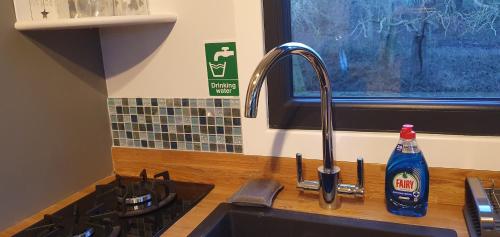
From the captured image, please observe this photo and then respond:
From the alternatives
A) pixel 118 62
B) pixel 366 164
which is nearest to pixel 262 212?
pixel 366 164

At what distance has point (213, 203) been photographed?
1168 millimetres

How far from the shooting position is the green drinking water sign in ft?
3.97

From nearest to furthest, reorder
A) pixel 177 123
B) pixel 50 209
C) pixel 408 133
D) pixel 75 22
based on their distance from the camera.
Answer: pixel 408 133, pixel 75 22, pixel 50 209, pixel 177 123

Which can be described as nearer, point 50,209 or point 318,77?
point 318,77

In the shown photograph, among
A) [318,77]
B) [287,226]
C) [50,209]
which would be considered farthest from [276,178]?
[50,209]

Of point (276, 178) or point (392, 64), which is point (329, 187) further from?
point (392, 64)

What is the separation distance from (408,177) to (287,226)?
1.04 ft

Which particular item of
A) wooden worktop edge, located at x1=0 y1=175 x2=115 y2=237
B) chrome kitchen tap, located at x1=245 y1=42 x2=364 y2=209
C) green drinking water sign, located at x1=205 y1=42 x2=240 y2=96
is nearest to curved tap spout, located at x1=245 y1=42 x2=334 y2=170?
chrome kitchen tap, located at x1=245 y1=42 x2=364 y2=209

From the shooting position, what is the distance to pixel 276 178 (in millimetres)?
1229

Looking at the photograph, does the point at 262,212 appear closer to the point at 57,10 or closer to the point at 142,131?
the point at 142,131

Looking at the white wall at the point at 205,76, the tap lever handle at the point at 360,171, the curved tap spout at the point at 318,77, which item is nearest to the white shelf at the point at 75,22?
the white wall at the point at 205,76

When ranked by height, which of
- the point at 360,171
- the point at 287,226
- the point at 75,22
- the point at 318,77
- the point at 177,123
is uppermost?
the point at 75,22

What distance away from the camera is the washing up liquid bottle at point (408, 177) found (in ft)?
3.21

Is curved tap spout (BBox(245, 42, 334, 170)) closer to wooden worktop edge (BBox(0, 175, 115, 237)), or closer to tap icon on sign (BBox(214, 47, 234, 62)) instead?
tap icon on sign (BBox(214, 47, 234, 62))
